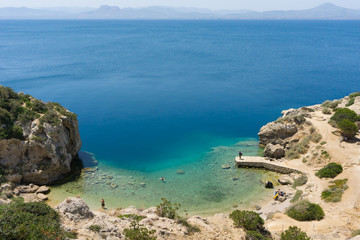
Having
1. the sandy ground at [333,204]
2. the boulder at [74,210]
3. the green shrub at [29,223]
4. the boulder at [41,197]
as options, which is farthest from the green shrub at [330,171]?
the boulder at [41,197]

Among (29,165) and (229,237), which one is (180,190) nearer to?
(229,237)

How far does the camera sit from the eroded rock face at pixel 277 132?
39.3 metres

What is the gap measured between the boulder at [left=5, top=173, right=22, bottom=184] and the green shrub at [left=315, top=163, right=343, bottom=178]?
101 feet

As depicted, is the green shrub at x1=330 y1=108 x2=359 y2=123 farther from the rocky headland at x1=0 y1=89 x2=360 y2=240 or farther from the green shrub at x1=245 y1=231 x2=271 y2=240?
the green shrub at x1=245 y1=231 x2=271 y2=240

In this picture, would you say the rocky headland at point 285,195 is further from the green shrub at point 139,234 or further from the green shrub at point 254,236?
the green shrub at point 139,234

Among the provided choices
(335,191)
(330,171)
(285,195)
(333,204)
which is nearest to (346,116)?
(330,171)

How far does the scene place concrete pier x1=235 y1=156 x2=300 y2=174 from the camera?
33.5 meters

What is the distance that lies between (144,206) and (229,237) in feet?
37.9

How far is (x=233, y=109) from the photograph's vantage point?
56.6 meters

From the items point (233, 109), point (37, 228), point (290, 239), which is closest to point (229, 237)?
point (290, 239)

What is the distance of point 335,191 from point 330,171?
4187 millimetres

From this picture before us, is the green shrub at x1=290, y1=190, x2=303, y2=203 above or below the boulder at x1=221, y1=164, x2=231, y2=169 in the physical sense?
above

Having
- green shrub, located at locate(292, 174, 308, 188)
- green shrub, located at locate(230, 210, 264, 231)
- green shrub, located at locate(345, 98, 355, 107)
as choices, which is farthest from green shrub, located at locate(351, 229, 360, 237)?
green shrub, located at locate(345, 98, 355, 107)

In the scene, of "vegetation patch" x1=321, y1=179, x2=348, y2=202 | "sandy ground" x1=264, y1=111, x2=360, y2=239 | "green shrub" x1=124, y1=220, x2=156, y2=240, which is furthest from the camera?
"vegetation patch" x1=321, y1=179, x2=348, y2=202
